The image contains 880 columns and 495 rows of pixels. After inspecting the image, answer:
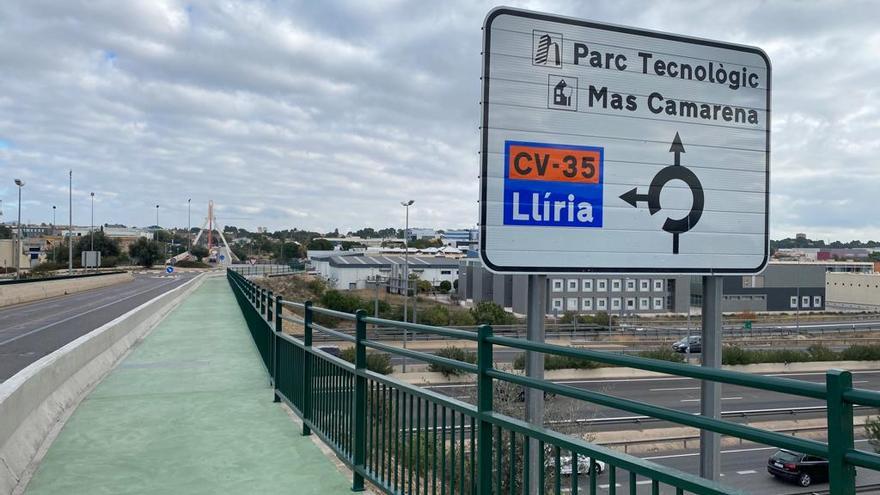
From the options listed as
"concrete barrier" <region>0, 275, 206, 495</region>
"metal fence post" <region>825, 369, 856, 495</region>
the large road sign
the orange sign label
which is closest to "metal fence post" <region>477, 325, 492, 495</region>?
the large road sign

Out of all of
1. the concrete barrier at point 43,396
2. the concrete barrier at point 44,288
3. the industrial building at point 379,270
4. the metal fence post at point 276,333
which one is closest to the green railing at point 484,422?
the metal fence post at point 276,333

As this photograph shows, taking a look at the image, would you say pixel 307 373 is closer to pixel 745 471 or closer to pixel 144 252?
pixel 745 471

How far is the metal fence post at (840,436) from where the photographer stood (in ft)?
5.95

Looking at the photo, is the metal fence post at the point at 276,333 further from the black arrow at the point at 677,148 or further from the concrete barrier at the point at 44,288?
the concrete barrier at the point at 44,288

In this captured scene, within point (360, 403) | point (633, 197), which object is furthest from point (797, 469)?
point (633, 197)

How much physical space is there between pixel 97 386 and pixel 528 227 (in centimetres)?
834

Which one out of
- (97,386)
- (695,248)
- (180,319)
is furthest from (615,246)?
(180,319)

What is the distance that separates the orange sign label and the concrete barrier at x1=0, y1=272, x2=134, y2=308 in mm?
37985

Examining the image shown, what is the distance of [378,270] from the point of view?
295 ft

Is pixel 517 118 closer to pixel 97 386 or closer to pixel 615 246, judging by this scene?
pixel 615 246

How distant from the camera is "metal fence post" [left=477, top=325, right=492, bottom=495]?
3.52 metres

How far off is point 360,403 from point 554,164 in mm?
2709

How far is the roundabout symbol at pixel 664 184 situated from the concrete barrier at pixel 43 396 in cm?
487

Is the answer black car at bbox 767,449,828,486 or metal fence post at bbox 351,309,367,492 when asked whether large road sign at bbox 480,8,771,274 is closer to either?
metal fence post at bbox 351,309,367,492
